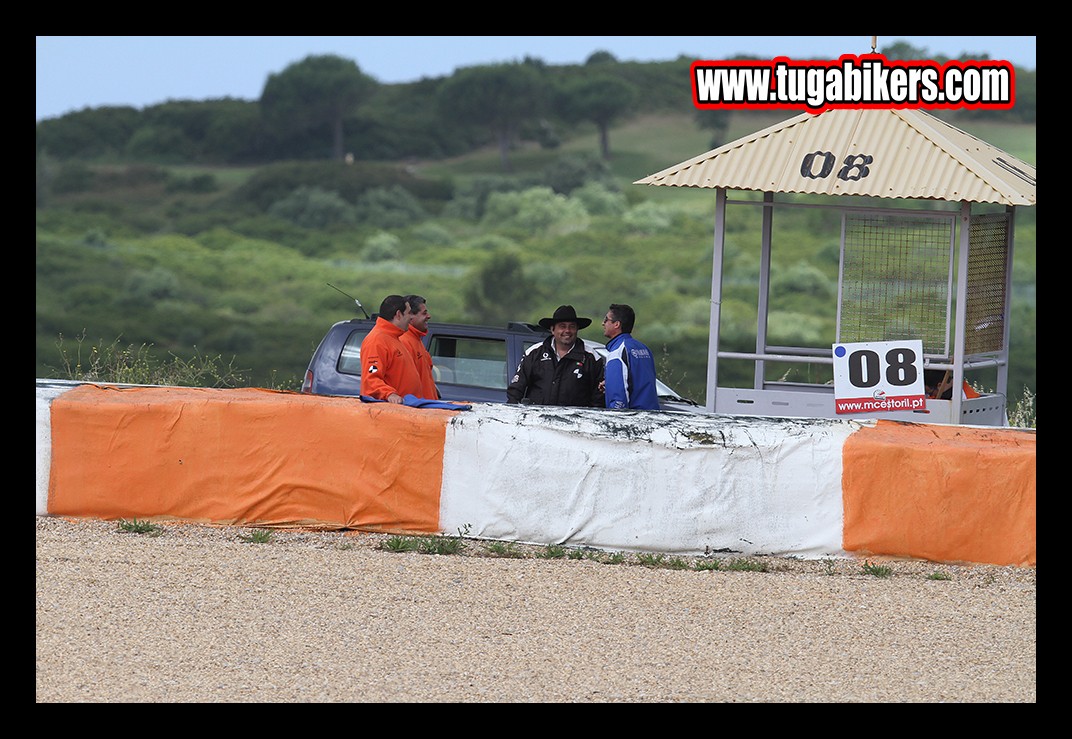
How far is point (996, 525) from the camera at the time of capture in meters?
9.44

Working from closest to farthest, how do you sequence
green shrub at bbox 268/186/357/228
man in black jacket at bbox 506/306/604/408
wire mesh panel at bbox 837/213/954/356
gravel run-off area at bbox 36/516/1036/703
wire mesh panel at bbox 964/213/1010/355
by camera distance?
gravel run-off area at bbox 36/516/1036/703, man in black jacket at bbox 506/306/604/408, wire mesh panel at bbox 964/213/1010/355, wire mesh panel at bbox 837/213/954/356, green shrub at bbox 268/186/357/228

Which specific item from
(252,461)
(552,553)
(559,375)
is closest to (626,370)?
(559,375)

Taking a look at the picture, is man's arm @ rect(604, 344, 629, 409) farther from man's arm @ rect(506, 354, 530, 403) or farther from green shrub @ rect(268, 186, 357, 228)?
green shrub @ rect(268, 186, 357, 228)

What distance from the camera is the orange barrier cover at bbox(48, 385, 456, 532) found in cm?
1003

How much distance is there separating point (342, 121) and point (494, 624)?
3841 inches

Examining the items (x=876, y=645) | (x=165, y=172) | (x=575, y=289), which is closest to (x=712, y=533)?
A: (x=876, y=645)

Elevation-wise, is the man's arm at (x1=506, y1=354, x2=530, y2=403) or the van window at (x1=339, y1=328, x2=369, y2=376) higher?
the van window at (x1=339, y1=328, x2=369, y2=376)

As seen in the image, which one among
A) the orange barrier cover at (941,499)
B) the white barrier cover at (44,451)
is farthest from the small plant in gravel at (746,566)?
the white barrier cover at (44,451)

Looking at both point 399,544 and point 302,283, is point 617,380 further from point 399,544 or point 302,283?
point 302,283

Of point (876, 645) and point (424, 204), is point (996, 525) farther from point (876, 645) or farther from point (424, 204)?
point (424, 204)

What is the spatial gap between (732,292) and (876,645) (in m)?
70.5

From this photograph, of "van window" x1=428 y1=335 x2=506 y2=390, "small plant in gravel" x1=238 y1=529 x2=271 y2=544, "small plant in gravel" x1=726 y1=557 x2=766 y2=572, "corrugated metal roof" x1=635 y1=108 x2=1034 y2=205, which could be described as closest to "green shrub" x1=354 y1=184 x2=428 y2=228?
"van window" x1=428 y1=335 x2=506 y2=390

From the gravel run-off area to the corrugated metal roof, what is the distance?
4.10m

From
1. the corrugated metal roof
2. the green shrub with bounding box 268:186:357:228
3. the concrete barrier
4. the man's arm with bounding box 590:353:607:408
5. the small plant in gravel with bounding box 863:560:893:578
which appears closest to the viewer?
the small plant in gravel with bounding box 863:560:893:578
